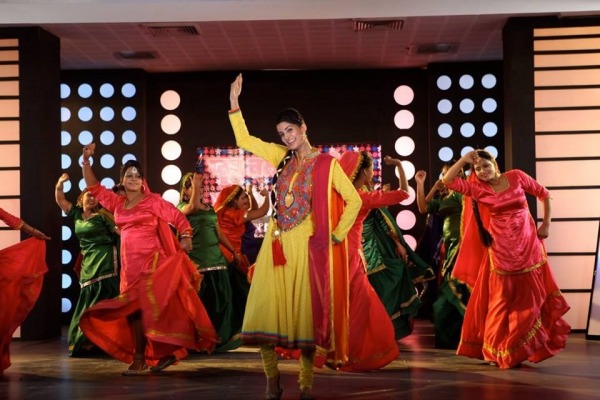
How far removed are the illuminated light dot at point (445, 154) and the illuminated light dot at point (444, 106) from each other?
0.43 meters

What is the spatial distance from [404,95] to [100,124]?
11.7 feet

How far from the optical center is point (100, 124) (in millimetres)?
11164

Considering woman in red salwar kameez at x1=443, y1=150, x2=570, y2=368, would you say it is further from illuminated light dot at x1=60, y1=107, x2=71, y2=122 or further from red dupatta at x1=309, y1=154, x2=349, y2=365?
illuminated light dot at x1=60, y1=107, x2=71, y2=122

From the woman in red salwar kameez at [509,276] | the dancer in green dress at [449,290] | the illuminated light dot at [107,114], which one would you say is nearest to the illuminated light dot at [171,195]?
the illuminated light dot at [107,114]

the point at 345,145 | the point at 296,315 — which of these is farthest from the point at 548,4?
the point at 296,315

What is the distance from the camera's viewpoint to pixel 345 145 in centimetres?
1121

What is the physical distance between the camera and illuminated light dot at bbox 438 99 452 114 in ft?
36.2

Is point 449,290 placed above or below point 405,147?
below

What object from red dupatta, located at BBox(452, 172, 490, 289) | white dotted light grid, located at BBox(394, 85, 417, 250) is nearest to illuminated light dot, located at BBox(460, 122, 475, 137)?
white dotted light grid, located at BBox(394, 85, 417, 250)

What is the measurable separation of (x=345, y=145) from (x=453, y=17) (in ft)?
8.93

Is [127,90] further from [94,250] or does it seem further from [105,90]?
[94,250]

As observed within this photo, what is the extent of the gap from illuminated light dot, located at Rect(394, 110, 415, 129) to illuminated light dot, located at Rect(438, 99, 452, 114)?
1.19ft

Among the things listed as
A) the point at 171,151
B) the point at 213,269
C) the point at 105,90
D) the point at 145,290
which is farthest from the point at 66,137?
the point at 145,290

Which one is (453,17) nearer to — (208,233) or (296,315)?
(208,233)
